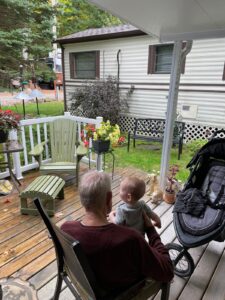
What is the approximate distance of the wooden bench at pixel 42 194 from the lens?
264 centimetres

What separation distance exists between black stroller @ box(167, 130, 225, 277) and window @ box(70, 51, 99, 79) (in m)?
7.02

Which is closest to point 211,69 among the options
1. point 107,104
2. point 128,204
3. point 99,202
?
point 107,104

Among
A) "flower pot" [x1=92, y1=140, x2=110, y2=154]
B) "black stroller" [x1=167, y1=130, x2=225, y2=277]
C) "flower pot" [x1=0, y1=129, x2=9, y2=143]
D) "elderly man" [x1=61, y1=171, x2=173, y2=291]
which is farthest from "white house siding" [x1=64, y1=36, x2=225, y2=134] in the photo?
"elderly man" [x1=61, y1=171, x2=173, y2=291]

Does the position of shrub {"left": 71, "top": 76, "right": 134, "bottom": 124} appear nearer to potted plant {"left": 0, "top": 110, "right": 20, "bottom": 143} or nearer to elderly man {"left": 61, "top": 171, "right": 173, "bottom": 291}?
potted plant {"left": 0, "top": 110, "right": 20, "bottom": 143}

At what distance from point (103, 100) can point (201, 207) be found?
238 inches

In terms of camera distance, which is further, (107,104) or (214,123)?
(107,104)

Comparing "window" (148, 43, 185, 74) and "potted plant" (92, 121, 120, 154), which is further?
"window" (148, 43, 185, 74)

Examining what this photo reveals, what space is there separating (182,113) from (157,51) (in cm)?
213

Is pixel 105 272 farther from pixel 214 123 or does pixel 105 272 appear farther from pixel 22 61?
pixel 22 61

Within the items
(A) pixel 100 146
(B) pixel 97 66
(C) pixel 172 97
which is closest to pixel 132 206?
(C) pixel 172 97

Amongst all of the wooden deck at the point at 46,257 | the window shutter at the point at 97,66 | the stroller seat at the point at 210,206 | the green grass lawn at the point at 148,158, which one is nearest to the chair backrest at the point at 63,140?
the wooden deck at the point at 46,257

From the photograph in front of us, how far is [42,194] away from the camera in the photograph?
2633 mm

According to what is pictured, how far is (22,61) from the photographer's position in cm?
736

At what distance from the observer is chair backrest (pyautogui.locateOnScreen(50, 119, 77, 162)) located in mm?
→ 3820
